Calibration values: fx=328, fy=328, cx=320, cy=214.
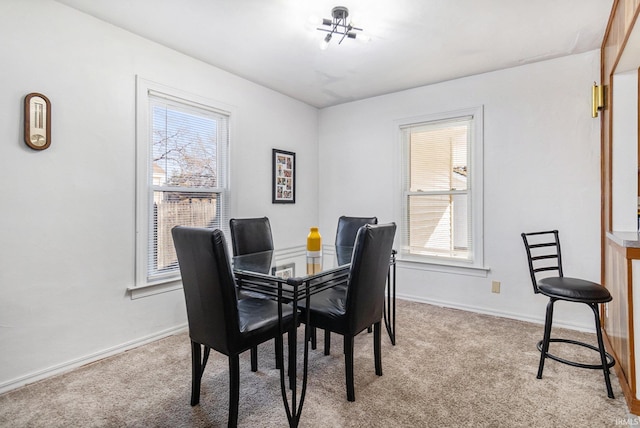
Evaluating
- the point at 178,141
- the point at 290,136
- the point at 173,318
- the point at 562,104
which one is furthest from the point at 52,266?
the point at 562,104

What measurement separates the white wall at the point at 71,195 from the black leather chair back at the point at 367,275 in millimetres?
1857

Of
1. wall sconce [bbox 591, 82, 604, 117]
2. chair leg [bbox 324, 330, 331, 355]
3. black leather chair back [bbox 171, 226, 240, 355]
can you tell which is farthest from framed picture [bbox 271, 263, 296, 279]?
wall sconce [bbox 591, 82, 604, 117]

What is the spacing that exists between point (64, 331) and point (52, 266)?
0.46 meters

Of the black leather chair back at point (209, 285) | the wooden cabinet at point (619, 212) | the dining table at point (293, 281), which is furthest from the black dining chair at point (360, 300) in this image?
the wooden cabinet at point (619, 212)

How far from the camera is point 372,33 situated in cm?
260

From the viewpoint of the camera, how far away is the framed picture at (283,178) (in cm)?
398

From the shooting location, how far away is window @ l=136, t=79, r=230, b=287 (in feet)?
8.90

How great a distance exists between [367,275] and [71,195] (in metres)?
2.11

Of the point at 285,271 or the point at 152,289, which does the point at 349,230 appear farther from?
the point at 152,289

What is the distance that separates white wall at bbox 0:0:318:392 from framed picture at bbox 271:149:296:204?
1.37 meters

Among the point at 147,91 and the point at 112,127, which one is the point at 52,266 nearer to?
the point at 112,127

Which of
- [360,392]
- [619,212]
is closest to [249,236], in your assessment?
[360,392]

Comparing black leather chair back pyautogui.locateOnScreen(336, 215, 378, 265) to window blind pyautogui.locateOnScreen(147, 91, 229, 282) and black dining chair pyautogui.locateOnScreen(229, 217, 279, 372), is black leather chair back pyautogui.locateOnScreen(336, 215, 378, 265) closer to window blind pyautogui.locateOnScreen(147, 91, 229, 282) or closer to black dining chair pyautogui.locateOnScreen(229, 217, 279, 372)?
black dining chair pyautogui.locateOnScreen(229, 217, 279, 372)

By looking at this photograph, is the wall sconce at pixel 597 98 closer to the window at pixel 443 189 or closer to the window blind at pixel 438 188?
the window at pixel 443 189
